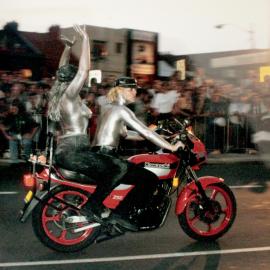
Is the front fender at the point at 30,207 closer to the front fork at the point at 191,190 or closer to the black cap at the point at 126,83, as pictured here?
the black cap at the point at 126,83

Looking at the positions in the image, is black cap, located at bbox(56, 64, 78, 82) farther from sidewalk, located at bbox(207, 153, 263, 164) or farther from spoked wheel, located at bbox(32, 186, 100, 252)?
sidewalk, located at bbox(207, 153, 263, 164)

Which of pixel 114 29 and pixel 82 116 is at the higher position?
pixel 114 29

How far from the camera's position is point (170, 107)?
14.8m

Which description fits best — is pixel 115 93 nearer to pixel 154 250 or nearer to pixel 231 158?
pixel 154 250

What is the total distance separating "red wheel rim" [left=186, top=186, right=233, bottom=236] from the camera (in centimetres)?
653

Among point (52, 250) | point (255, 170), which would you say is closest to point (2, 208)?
point (52, 250)

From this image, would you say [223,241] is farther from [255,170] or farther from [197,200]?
[255,170]

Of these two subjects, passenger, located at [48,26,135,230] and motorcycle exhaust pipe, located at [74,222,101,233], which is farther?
motorcycle exhaust pipe, located at [74,222,101,233]

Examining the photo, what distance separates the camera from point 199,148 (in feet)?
21.0

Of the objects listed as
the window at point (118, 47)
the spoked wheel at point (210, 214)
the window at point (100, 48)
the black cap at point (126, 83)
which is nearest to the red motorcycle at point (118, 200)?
the spoked wheel at point (210, 214)

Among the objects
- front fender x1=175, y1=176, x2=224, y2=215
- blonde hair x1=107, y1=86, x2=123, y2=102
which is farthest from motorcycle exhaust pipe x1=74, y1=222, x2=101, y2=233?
blonde hair x1=107, y1=86, x2=123, y2=102

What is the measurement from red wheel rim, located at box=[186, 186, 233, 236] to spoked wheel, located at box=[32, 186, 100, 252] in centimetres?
109

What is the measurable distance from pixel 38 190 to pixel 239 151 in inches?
414

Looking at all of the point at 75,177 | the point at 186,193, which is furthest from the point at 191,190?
the point at 75,177
